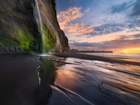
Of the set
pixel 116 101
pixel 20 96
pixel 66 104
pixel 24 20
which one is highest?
pixel 24 20

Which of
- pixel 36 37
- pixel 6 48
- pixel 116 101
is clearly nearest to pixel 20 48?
pixel 6 48

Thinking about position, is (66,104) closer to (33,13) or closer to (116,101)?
(116,101)

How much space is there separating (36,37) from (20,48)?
5.57 meters

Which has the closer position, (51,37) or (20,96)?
(20,96)

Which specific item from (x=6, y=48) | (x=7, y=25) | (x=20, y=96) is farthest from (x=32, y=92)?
(x=7, y=25)

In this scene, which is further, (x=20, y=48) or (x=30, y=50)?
(x=30, y=50)

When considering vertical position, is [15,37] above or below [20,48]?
above

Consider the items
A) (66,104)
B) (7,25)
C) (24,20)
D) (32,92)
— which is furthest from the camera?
(24,20)

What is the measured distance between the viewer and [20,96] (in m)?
2.05

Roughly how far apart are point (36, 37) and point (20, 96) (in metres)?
18.8

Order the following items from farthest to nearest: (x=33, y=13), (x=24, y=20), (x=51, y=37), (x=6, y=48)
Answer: (x=51, y=37), (x=33, y=13), (x=24, y=20), (x=6, y=48)

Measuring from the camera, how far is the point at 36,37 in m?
19.5

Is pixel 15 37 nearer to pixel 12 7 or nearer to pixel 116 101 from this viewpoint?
pixel 12 7

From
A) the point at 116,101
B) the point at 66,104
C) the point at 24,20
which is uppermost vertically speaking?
the point at 24,20
